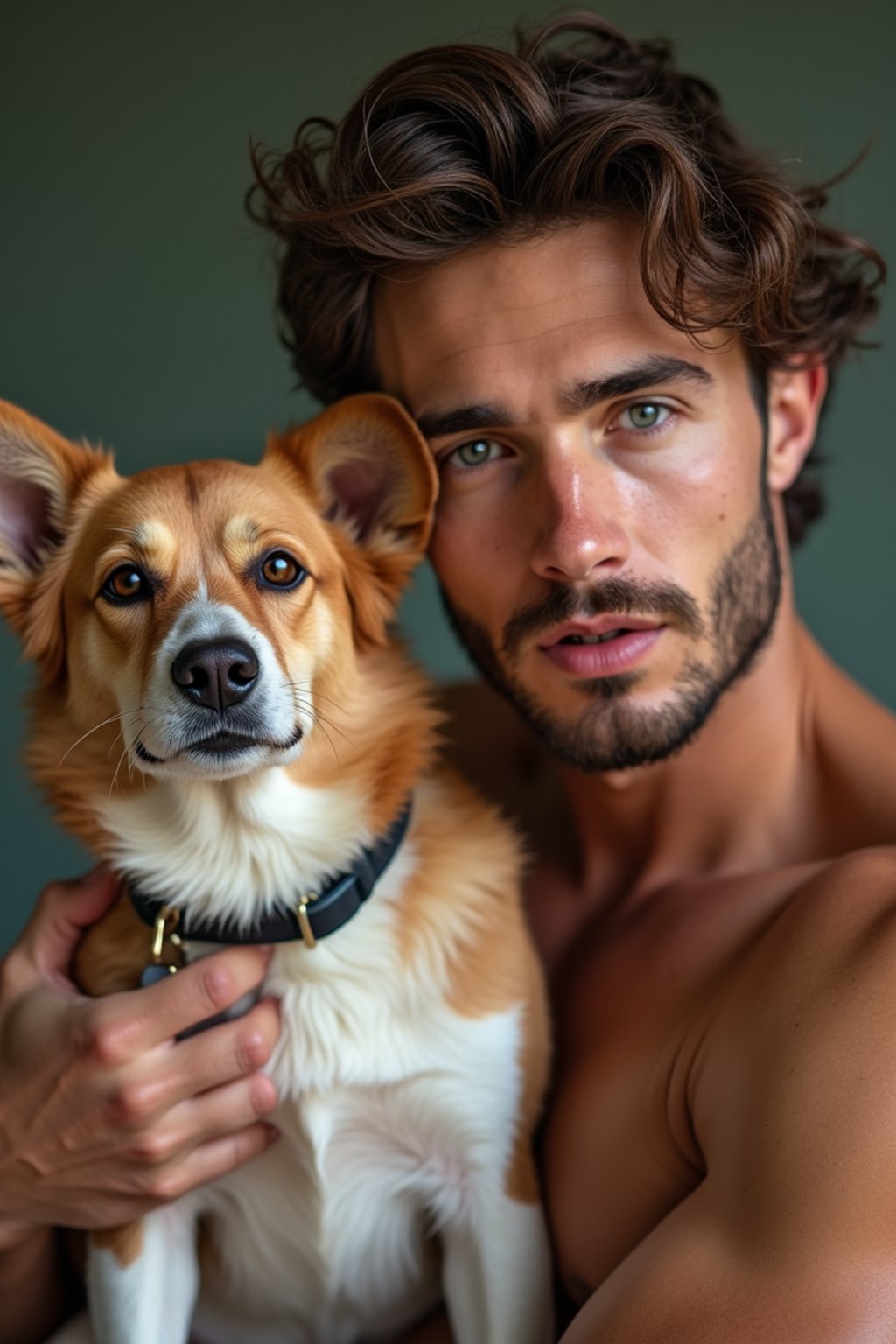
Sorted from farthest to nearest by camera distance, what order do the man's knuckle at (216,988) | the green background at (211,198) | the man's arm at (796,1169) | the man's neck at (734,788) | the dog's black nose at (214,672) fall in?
the green background at (211,198), the man's neck at (734,788), the man's knuckle at (216,988), the dog's black nose at (214,672), the man's arm at (796,1169)

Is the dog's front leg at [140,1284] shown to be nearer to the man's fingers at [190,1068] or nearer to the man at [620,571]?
the man at [620,571]

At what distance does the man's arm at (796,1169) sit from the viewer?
1333 millimetres

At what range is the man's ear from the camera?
229 cm

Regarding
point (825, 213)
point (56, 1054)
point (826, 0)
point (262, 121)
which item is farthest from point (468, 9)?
point (56, 1054)

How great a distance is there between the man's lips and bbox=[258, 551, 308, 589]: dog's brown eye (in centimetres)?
39

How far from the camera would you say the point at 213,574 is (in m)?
1.85

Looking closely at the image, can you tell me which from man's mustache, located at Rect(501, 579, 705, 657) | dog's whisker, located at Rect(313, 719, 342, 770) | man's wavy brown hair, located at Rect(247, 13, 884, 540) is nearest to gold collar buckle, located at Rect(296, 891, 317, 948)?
dog's whisker, located at Rect(313, 719, 342, 770)

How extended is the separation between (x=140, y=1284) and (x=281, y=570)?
1014 millimetres

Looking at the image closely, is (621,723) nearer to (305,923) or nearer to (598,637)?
(598,637)

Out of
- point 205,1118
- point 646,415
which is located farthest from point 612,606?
point 205,1118

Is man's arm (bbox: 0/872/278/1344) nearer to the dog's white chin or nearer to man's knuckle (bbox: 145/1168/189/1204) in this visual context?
man's knuckle (bbox: 145/1168/189/1204)

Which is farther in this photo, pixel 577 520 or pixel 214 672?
Answer: pixel 577 520

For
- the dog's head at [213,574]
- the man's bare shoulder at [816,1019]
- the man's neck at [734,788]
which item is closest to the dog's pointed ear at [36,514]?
the dog's head at [213,574]

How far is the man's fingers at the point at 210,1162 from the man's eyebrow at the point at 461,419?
41.6 inches
